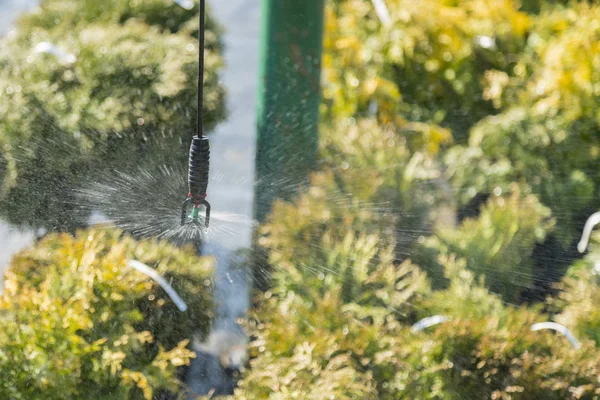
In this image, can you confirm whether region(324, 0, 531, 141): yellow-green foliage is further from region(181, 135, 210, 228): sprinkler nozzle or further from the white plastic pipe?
region(181, 135, 210, 228): sprinkler nozzle

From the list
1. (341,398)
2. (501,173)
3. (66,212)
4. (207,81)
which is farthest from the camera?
(501,173)

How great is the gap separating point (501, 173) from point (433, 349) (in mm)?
1305

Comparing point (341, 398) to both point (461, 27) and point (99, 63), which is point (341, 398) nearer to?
point (99, 63)

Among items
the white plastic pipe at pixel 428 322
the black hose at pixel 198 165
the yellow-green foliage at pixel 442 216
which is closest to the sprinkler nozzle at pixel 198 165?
the black hose at pixel 198 165

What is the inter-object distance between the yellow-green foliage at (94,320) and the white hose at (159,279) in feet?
0.07

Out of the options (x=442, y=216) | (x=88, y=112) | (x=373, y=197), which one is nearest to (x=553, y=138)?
(x=442, y=216)

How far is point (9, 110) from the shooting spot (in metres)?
2.64

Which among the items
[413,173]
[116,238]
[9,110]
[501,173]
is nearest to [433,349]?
[116,238]

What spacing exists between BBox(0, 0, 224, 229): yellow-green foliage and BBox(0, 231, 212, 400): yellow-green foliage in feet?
1.41

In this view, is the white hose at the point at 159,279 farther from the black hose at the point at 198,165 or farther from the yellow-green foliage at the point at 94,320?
the black hose at the point at 198,165

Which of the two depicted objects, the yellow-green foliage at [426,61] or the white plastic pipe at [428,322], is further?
the yellow-green foliage at [426,61]

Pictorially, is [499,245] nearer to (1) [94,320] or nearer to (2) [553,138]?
(2) [553,138]

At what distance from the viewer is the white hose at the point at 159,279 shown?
196 centimetres

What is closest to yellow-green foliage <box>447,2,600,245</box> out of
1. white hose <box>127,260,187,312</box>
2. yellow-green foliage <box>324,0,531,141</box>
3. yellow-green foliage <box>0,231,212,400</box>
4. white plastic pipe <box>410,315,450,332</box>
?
yellow-green foliage <box>324,0,531,141</box>
